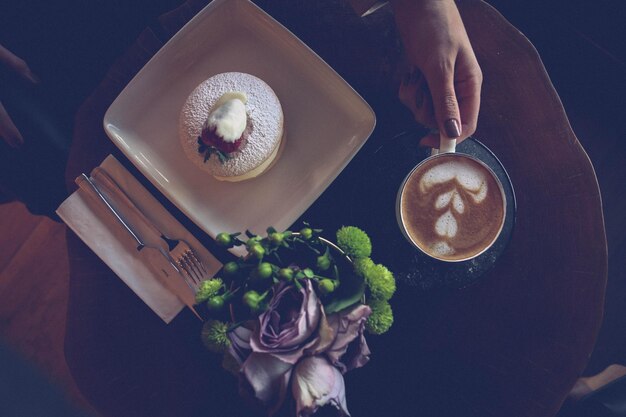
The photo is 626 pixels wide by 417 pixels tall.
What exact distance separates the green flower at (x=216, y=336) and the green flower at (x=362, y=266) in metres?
0.19

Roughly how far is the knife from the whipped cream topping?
9.4 inches

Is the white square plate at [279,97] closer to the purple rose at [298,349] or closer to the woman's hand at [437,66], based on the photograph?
the woman's hand at [437,66]

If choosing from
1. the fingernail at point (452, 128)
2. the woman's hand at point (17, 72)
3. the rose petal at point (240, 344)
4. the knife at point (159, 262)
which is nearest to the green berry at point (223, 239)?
the rose petal at point (240, 344)

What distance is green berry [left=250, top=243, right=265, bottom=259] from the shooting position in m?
0.58

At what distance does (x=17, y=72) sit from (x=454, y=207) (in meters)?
1.01

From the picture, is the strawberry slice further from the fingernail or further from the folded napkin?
the fingernail

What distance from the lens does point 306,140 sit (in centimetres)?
97

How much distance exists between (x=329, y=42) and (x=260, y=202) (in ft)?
1.12

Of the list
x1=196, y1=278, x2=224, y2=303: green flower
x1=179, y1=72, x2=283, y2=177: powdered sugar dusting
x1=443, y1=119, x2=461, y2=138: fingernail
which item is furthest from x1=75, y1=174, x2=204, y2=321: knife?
x1=443, y1=119, x2=461, y2=138: fingernail

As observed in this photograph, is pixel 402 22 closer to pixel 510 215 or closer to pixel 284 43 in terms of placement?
pixel 284 43

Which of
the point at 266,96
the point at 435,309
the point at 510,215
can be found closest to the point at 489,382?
the point at 435,309

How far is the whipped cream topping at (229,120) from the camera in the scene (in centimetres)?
84

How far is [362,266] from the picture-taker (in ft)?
2.10

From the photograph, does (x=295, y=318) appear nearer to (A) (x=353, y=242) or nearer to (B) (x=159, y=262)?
(A) (x=353, y=242)
